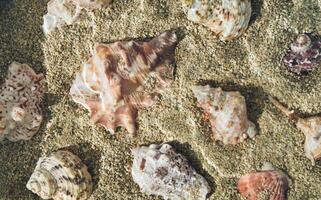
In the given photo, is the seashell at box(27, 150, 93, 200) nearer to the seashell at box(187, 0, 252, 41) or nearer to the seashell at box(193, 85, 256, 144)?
the seashell at box(193, 85, 256, 144)

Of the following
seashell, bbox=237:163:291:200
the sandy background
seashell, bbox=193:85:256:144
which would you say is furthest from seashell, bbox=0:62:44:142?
seashell, bbox=237:163:291:200

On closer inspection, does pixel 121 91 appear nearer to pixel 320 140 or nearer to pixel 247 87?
pixel 247 87

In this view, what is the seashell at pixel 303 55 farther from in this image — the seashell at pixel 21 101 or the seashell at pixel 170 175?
the seashell at pixel 21 101

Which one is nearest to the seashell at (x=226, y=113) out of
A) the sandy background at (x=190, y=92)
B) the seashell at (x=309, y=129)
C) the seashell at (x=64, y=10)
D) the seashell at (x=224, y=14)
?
the sandy background at (x=190, y=92)

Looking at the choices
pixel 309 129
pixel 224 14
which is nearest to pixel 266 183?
pixel 309 129

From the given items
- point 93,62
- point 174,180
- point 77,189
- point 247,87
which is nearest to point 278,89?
point 247,87

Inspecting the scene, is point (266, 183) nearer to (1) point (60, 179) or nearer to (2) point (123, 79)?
(2) point (123, 79)

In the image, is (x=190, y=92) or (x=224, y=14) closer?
(x=224, y=14)
